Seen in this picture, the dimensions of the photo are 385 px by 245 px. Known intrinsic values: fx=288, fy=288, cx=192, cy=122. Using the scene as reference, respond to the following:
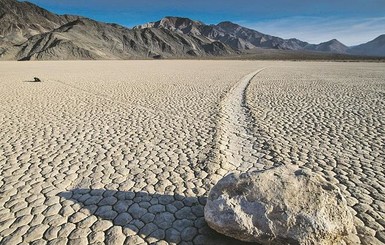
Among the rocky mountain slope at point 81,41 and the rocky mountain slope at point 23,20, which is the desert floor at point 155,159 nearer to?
the rocky mountain slope at point 81,41

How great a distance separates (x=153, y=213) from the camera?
12.2ft

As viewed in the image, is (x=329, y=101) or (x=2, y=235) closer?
(x=2, y=235)

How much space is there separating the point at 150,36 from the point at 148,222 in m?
116

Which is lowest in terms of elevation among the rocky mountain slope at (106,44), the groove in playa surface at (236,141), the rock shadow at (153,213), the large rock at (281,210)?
the rocky mountain slope at (106,44)

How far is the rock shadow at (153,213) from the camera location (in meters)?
3.29

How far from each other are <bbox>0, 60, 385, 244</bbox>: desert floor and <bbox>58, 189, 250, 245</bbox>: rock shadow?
0.04 feet

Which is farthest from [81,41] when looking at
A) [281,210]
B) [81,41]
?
[281,210]

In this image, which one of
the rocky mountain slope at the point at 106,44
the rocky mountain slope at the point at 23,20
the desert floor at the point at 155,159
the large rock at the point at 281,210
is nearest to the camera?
the large rock at the point at 281,210

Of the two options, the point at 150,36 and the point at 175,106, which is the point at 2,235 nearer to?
the point at 175,106

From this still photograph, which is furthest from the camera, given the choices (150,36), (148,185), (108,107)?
(150,36)

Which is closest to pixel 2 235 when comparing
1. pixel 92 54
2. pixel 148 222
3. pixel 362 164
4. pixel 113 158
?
pixel 148 222

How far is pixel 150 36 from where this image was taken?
113 m

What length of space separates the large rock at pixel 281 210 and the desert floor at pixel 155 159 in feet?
1.16

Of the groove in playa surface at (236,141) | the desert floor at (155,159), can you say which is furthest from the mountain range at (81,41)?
the groove in playa surface at (236,141)
